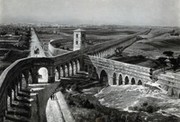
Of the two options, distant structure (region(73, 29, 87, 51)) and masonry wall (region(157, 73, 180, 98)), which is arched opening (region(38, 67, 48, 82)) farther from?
masonry wall (region(157, 73, 180, 98))

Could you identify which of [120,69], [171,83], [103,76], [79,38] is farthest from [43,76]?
[171,83]

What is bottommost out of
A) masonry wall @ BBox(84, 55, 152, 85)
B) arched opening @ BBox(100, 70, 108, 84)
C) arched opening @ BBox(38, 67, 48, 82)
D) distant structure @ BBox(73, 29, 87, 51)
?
arched opening @ BBox(100, 70, 108, 84)

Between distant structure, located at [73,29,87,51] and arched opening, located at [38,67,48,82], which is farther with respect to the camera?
distant structure, located at [73,29,87,51]

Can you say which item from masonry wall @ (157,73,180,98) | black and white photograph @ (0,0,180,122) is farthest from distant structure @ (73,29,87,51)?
masonry wall @ (157,73,180,98)

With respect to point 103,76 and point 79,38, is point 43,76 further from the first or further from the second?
point 103,76

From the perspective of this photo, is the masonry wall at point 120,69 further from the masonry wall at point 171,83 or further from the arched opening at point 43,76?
the arched opening at point 43,76

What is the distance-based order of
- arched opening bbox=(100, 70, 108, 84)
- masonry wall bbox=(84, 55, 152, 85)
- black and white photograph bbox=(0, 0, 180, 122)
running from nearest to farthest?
black and white photograph bbox=(0, 0, 180, 122)
masonry wall bbox=(84, 55, 152, 85)
arched opening bbox=(100, 70, 108, 84)

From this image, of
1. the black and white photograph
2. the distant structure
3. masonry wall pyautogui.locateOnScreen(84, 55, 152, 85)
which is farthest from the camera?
the distant structure

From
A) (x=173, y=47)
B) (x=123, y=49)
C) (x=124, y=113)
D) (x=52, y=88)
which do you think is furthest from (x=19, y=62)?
(x=123, y=49)

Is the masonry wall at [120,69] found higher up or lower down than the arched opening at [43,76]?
higher up

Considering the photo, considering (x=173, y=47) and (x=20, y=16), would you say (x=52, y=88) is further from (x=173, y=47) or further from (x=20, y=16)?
(x=173, y=47)

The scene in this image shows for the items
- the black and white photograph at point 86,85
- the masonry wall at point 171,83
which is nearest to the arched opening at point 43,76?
the black and white photograph at point 86,85
